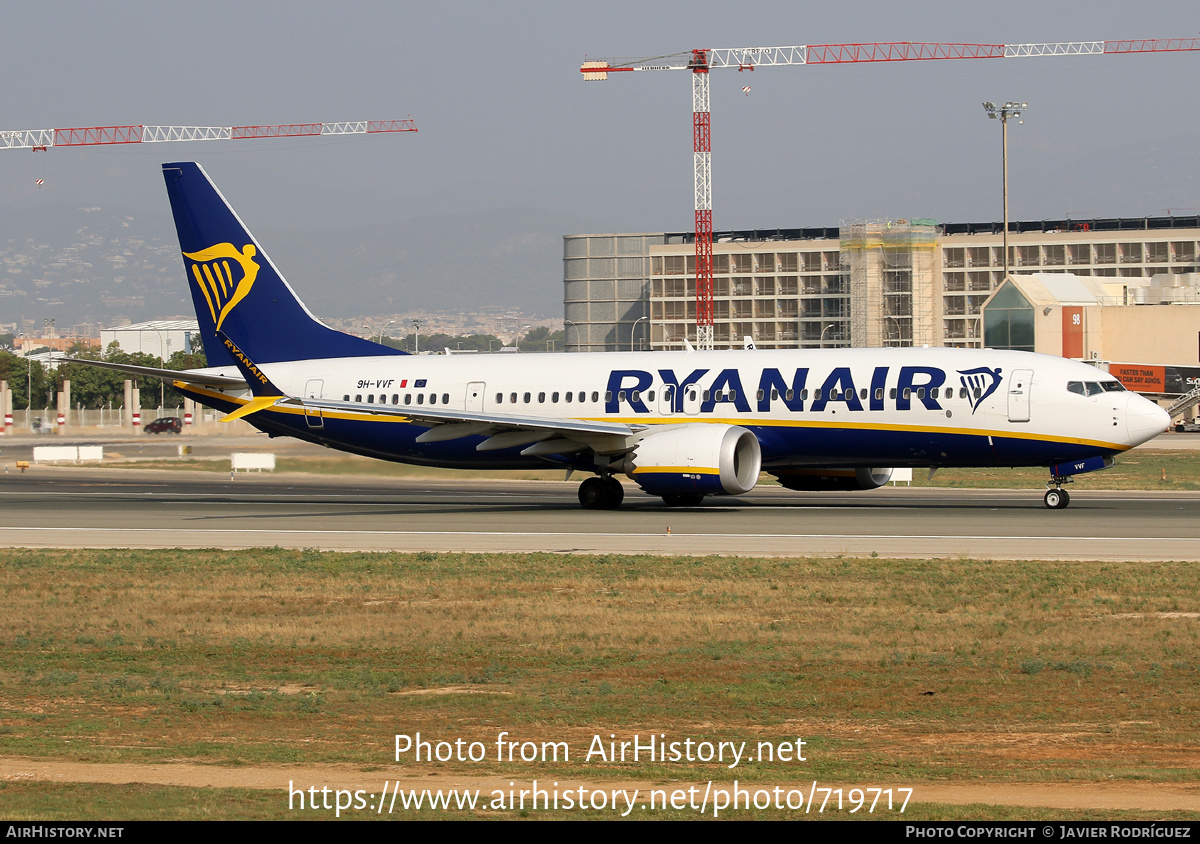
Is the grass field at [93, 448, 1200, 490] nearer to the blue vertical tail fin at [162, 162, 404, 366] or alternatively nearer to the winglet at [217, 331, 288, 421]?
the winglet at [217, 331, 288, 421]

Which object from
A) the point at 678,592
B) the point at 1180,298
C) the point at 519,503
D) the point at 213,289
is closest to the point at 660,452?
the point at 519,503

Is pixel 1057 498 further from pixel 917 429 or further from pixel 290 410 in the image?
pixel 290 410

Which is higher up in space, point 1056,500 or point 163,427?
point 163,427

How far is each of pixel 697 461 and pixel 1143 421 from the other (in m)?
11.3

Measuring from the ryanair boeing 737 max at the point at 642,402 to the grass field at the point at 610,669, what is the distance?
36.3 ft

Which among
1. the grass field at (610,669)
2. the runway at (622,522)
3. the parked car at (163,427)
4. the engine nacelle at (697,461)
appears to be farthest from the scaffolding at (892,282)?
the grass field at (610,669)

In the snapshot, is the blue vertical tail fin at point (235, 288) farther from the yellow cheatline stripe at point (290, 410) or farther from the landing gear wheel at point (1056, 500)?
the landing gear wheel at point (1056, 500)

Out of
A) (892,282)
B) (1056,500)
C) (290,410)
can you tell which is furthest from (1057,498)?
(892,282)

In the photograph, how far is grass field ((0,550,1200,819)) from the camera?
1151cm

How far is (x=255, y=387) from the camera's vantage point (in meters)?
41.9

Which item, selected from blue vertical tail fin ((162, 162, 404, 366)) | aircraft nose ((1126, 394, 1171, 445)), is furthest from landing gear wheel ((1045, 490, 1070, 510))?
blue vertical tail fin ((162, 162, 404, 366))

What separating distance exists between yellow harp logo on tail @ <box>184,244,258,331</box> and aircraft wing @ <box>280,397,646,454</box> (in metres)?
6.38
